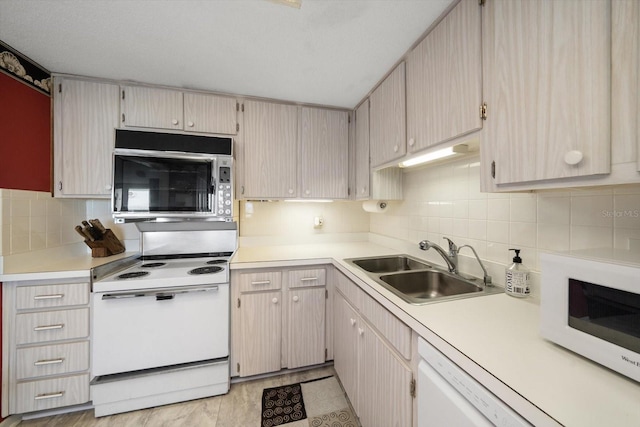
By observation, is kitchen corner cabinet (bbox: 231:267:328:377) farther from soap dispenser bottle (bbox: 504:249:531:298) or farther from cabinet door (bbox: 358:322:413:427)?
soap dispenser bottle (bbox: 504:249:531:298)

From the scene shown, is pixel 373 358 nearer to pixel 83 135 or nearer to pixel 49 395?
pixel 49 395

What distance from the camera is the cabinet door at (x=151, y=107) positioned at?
5.78 ft

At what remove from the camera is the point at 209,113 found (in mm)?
1901

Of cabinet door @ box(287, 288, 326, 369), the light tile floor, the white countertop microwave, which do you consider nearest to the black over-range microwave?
cabinet door @ box(287, 288, 326, 369)

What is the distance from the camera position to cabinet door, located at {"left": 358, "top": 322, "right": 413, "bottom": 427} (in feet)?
3.04

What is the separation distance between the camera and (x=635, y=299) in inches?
20.9

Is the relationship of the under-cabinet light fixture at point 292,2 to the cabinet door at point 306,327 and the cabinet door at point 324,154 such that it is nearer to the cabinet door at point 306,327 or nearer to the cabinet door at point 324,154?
the cabinet door at point 324,154

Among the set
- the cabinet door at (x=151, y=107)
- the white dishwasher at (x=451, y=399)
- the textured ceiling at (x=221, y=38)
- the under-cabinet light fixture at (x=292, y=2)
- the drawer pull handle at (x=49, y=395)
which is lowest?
the drawer pull handle at (x=49, y=395)

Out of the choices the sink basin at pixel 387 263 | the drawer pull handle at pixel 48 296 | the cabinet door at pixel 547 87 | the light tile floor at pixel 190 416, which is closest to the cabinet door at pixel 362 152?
the sink basin at pixel 387 263

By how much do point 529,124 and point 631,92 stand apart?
21cm

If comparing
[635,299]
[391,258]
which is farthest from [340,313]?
[635,299]

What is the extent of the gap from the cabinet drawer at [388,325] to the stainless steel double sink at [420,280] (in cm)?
10

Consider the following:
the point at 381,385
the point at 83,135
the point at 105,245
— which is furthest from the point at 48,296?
the point at 381,385

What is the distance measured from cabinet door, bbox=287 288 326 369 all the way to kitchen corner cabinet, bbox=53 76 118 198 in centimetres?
165
